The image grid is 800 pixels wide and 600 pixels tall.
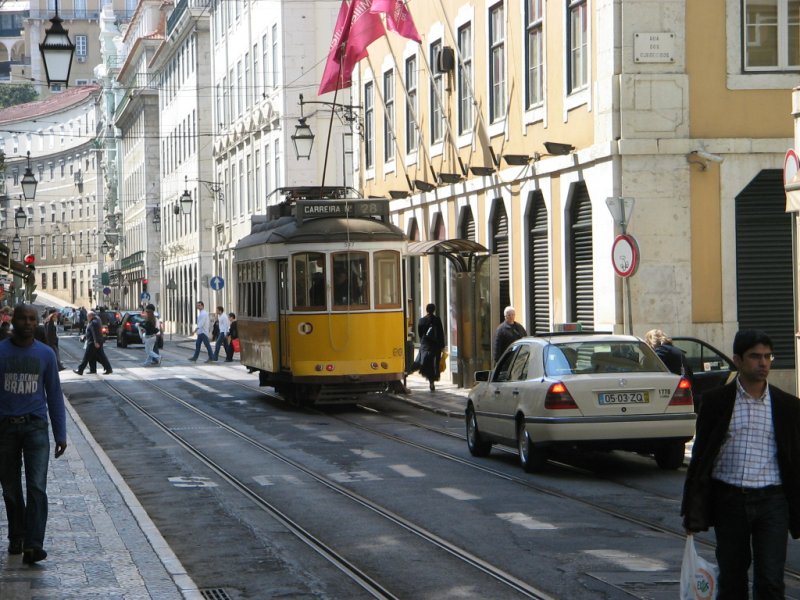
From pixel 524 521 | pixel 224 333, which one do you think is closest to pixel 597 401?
pixel 524 521

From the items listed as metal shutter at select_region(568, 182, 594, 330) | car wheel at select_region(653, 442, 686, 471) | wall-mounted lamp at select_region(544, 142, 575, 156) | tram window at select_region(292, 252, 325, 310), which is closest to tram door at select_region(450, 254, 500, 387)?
metal shutter at select_region(568, 182, 594, 330)

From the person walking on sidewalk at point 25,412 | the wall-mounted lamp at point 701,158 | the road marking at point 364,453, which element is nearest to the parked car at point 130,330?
the wall-mounted lamp at point 701,158

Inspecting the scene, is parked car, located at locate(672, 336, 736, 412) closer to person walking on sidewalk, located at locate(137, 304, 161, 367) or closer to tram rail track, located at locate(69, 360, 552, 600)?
tram rail track, located at locate(69, 360, 552, 600)

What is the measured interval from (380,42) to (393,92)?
1.88 m

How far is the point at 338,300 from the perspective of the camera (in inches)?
1048

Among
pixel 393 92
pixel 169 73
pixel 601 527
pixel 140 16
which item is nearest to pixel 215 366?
pixel 393 92

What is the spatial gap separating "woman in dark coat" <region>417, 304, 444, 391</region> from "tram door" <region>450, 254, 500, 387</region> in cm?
45

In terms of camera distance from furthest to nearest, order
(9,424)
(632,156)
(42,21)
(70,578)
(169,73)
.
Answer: (42,21)
(169,73)
(632,156)
(9,424)
(70,578)

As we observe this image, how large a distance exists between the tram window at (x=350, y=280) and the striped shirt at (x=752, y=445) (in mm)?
19360

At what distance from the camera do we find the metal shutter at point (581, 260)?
26328mm

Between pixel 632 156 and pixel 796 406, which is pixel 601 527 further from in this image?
pixel 632 156

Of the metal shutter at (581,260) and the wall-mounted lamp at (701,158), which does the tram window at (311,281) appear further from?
the wall-mounted lamp at (701,158)

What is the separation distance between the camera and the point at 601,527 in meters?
12.4

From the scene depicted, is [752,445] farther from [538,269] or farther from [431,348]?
[431,348]
